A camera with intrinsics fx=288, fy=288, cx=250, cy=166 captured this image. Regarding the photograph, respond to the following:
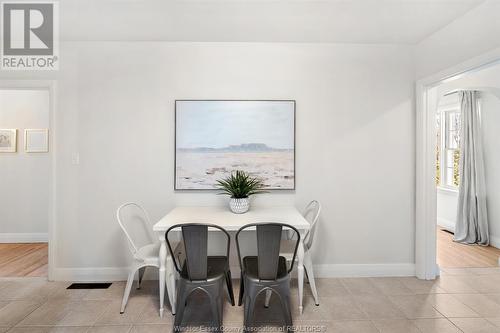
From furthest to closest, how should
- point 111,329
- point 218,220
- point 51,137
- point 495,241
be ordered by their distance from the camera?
point 495,241 < point 51,137 < point 218,220 < point 111,329

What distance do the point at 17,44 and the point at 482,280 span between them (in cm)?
545

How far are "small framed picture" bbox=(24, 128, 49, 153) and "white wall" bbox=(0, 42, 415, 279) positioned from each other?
5.14ft

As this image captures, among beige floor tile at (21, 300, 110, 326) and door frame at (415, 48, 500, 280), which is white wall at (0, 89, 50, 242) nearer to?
beige floor tile at (21, 300, 110, 326)

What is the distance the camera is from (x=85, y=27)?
2.74 meters

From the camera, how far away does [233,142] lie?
3.09 meters

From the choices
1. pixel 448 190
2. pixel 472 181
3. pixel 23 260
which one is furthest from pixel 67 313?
pixel 448 190

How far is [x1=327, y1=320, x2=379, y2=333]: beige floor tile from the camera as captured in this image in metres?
2.18

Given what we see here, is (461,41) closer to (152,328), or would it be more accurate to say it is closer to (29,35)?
(152,328)

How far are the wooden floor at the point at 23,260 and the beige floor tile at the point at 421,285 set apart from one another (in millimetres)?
3898

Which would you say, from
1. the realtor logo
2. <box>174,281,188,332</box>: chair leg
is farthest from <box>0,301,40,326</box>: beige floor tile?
the realtor logo

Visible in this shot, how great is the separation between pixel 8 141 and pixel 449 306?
5.88 meters

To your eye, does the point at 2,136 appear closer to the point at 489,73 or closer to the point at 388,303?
the point at 388,303

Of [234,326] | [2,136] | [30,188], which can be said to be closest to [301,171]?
[234,326]

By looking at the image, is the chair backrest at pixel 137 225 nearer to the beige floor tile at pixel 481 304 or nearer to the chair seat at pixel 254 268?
the chair seat at pixel 254 268
